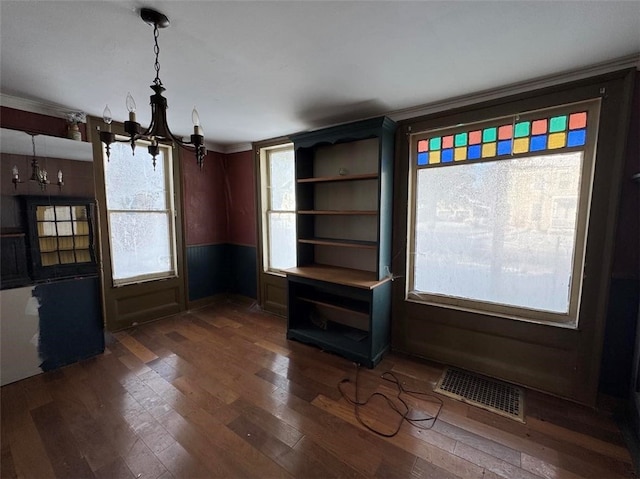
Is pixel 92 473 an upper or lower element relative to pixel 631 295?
lower

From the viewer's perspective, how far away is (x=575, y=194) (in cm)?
195

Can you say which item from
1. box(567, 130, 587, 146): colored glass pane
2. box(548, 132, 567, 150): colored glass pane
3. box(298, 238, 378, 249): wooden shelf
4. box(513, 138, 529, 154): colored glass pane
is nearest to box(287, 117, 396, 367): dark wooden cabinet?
box(298, 238, 378, 249): wooden shelf

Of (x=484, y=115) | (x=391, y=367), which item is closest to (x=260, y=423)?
(x=391, y=367)

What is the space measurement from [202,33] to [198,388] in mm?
2457

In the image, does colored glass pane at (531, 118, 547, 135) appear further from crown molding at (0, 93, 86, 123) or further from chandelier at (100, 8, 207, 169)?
crown molding at (0, 93, 86, 123)

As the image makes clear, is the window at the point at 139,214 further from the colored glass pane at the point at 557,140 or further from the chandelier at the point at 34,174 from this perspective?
the colored glass pane at the point at 557,140

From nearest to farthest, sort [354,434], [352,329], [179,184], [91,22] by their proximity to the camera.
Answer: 1. [91,22]
2. [354,434]
3. [352,329]
4. [179,184]

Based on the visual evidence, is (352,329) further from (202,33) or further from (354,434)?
(202,33)

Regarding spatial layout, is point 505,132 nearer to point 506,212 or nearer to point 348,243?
point 506,212

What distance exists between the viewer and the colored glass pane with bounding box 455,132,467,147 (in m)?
2.34

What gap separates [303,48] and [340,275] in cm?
192

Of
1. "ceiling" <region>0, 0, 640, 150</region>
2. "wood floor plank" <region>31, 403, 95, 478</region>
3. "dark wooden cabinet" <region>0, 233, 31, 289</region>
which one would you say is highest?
"ceiling" <region>0, 0, 640, 150</region>

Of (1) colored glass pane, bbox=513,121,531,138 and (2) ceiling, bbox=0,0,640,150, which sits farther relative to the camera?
(1) colored glass pane, bbox=513,121,531,138

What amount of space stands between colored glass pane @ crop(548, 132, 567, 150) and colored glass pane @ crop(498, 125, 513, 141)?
0.25 m
